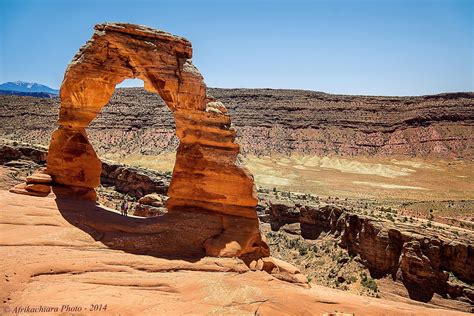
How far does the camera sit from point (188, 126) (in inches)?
649

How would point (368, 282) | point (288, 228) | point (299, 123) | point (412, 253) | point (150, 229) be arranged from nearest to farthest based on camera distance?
1. point (150, 229)
2. point (412, 253)
3. point (368, 282)
4. point (288, 228)
5. point (299, 123)

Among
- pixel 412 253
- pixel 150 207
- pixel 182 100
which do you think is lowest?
pixel 412 253

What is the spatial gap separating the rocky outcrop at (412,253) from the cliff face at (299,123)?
63058 millimetres

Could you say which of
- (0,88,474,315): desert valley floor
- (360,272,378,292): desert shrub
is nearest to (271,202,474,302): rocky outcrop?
(0,88,474,315): desert valley floor

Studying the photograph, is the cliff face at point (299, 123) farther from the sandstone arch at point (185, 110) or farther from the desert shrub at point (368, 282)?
the sandstone arch at point (185, 110)

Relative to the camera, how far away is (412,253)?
24047 millimetres

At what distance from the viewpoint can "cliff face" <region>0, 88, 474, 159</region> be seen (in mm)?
90250

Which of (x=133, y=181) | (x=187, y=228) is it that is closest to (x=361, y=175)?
(x=133, y=181)

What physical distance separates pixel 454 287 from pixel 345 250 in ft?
24.0

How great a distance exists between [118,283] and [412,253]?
18382 mm

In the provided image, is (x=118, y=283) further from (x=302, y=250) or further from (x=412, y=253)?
(x=302, y=250)

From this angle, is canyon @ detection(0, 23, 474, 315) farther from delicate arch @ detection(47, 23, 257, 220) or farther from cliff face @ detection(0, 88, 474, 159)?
cliff face @ detection(0, 88, 474, 159)

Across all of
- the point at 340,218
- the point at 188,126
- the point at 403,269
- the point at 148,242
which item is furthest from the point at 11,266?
the point at 340,218

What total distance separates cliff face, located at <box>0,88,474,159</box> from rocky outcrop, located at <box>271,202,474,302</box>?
63058mm
